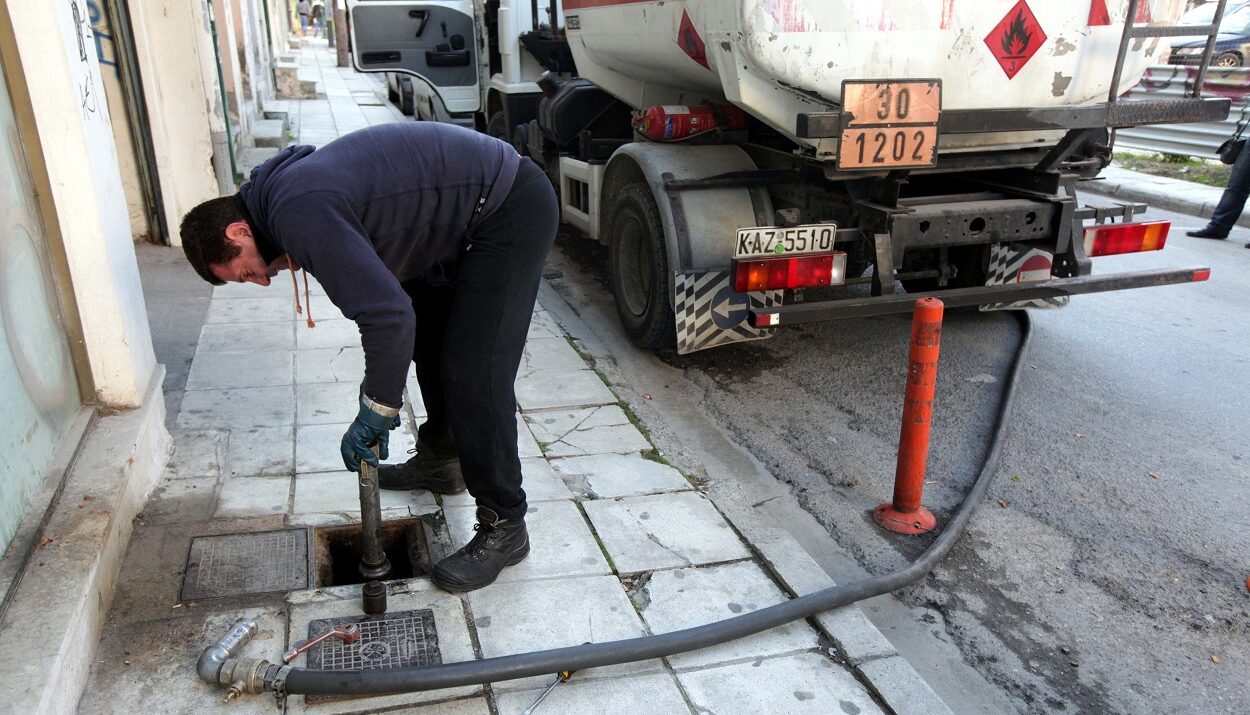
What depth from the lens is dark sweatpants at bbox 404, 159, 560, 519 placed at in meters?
2.83

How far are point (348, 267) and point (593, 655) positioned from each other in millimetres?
1268

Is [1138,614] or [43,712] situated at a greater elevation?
[43,712]

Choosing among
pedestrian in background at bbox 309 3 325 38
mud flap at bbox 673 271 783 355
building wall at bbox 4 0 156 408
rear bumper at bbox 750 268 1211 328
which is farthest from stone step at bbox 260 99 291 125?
pedestrian in background at bbox 309 3 325 38

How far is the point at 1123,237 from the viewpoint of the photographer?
4672 millimetres

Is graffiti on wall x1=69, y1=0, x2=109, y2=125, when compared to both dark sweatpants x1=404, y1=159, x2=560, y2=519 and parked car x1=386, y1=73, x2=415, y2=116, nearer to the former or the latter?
dark sweatpants x1=404, y1=159, x2=560, y2=519

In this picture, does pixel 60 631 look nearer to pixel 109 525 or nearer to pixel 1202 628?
pixel 109 525

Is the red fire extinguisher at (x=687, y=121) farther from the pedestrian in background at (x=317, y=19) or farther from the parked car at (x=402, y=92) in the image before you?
the pedestrian in background at (x=317, y=19)

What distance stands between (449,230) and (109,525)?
4.60 ft

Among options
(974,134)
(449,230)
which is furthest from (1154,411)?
(449,230)

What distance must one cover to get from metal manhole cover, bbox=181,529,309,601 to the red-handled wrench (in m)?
0.34

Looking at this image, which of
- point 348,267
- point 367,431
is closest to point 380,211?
point 348,267

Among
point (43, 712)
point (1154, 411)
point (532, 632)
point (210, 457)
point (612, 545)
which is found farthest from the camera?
point (1154, 411)

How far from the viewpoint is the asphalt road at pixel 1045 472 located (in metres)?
2.88

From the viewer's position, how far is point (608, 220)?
5.71 m
